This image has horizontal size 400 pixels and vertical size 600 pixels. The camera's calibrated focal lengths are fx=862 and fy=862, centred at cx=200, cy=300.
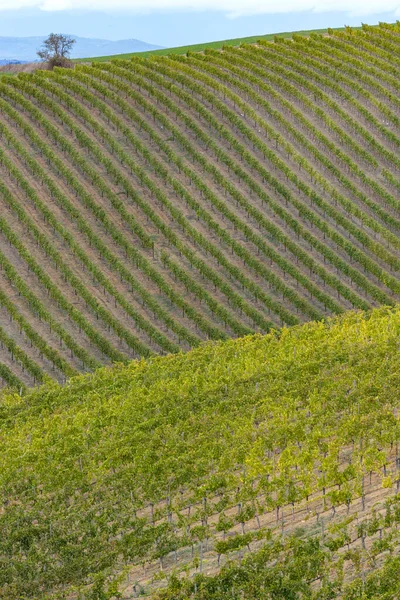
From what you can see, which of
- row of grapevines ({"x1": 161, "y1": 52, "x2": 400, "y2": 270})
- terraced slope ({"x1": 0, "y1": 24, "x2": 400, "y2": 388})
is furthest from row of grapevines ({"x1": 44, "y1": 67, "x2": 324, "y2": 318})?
row of grapevines ({"x1": 161, "y1": 52, "x2": 400, "y2": 270})

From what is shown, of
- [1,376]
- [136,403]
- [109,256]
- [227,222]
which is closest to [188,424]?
[136,403]

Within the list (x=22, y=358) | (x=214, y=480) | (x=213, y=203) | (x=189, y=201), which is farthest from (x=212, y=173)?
(x=214, y=480)

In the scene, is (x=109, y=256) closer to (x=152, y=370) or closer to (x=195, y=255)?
(x=195, y=255)

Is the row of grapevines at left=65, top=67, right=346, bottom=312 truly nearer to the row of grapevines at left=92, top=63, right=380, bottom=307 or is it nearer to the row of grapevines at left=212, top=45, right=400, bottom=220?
the row of grapevines at left=92, top=63, right=380, bottom=307

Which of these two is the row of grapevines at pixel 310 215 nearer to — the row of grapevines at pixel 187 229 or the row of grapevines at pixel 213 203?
the row of grapevines at pixel 213 203

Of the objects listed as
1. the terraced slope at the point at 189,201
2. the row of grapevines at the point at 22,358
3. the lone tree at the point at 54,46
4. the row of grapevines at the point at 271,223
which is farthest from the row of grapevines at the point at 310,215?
the lone tree at the point at 54,46

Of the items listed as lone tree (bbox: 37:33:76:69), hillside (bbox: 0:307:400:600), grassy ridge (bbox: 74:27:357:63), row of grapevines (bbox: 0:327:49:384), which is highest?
lone tree (bbox: 37:33:76:69)
